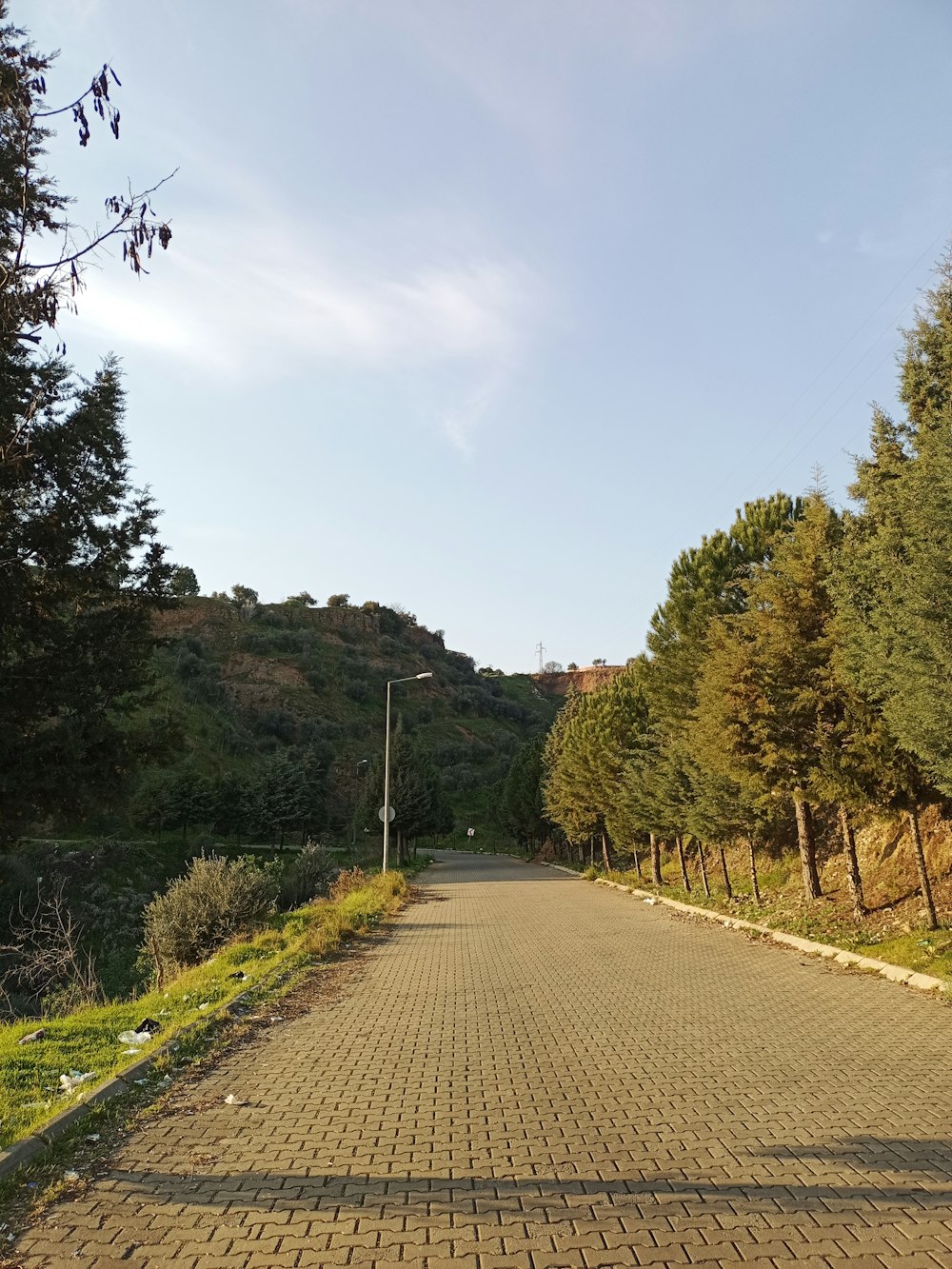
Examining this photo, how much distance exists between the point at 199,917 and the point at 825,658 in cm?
1349

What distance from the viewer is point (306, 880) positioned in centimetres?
2967

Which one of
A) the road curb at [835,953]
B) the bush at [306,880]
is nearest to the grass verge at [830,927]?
the road curb at [835,953]

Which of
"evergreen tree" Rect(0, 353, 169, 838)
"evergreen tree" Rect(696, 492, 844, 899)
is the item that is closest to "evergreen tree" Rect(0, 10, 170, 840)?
"evergreen tree" Rect(0, 353, 169, 838)

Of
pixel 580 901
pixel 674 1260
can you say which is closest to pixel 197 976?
pixel 674 1260

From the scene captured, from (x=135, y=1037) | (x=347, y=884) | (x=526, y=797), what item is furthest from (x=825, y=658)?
(x=526, y=797)

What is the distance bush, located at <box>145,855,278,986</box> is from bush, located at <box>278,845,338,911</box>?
9846 millimetres

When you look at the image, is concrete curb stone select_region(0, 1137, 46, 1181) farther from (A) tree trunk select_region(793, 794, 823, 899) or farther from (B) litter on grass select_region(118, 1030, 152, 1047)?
(A) tree trunk select_region(793, 794, 823, 899)

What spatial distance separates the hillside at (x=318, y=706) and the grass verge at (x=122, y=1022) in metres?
53.9

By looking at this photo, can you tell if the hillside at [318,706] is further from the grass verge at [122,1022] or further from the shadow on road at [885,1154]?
the shadow on road at [885,1154]

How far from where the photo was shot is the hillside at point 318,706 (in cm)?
8175

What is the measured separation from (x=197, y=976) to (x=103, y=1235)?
31.2ft

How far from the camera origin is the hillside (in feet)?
268

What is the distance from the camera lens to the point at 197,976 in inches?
511

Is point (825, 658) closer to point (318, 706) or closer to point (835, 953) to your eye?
point (835, 953)
